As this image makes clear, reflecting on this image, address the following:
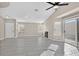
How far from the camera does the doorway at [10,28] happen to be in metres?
2.98

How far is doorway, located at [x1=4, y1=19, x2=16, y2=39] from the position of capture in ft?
9.76

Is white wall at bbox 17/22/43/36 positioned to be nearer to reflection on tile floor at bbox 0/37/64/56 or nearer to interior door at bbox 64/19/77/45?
reflection on tile floor at bbox 0/37/64/56

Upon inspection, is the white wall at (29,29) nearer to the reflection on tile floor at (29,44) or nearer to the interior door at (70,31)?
the reflection on tile floor at (29,44)

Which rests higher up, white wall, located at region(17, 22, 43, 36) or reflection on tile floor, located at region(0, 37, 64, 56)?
white wall, located at region(17, 22, 43, 36)

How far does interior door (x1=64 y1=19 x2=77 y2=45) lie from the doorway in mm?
1485

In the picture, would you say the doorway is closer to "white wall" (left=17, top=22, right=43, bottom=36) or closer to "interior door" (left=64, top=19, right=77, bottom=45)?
"white wall" (left=17, top=22, right=43, bottom=36)

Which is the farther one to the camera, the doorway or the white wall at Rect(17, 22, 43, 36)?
the white wall at Rect(17, 22, 43, 36)

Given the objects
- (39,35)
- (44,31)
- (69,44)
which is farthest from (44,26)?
(69,44)

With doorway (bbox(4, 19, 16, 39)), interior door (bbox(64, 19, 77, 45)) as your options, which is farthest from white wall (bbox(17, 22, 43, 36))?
interior door (bbox(64, 19, 77, 45))

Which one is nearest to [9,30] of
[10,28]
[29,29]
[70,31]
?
[10,28]

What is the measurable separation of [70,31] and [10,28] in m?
1.86

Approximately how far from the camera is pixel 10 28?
119 inches

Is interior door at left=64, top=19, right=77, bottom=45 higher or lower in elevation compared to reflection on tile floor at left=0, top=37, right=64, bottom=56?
higher

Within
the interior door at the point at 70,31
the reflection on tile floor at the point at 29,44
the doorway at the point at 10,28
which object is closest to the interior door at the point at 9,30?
the doorway at the point at 10,28
